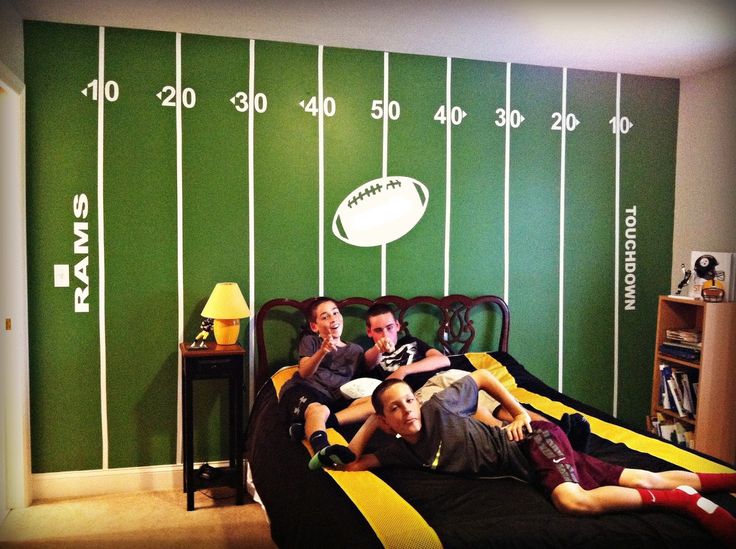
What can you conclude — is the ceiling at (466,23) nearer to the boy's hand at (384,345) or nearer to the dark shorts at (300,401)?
the boy's hand at (384,345)

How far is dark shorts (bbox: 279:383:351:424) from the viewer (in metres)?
2.96

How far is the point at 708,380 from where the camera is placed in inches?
146

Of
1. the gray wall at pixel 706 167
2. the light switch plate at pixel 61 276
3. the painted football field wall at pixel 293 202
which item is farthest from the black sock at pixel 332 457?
the gray wall at pixel 706 167

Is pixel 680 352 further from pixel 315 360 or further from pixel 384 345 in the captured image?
pixel 315 360

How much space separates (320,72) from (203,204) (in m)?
0.97

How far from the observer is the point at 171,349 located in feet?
11.9

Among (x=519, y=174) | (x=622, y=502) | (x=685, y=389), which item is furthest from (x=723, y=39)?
(x=622, y=502)

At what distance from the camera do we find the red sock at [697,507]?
194 centimetres

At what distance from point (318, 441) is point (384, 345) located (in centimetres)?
86

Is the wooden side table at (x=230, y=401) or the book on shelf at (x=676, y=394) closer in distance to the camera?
the wooden side table at (x=230, y=401)

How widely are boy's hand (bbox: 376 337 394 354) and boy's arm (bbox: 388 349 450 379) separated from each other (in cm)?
11

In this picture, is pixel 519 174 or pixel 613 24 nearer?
pixel 613 24

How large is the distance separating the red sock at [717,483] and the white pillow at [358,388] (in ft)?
4.70

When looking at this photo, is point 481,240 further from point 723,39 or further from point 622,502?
point 622,502
